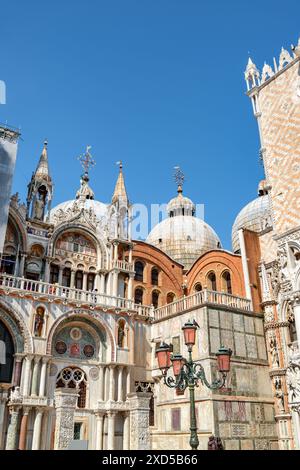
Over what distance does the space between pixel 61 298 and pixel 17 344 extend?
279 cm

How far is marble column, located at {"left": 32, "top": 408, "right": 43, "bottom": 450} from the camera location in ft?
58.2

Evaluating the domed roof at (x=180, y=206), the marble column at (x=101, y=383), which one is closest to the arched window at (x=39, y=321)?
the marble column at (x=101, y=383)

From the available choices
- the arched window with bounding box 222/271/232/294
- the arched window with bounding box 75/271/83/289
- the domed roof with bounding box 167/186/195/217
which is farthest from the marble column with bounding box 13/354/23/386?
the domed roof with bounding box 167/186/195/217

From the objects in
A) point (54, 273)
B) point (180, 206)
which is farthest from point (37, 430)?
point (180, 206)

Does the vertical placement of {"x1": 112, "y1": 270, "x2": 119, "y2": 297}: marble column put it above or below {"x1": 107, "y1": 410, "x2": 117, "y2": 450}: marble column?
above

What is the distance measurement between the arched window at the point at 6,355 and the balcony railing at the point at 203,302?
7.61 m

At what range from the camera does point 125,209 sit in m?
26.6

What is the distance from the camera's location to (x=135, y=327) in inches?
904

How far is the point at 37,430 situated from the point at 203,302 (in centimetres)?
874

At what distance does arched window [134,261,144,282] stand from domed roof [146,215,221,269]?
30.2 ft

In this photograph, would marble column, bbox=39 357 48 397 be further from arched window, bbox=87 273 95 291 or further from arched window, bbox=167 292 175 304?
arched window, bbox=167 292 175 304

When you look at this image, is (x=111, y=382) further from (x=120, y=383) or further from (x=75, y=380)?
(x=75, y=380)
